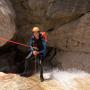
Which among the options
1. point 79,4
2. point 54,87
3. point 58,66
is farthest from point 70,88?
point 79,4

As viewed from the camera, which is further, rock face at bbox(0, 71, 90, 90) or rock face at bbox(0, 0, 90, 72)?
rock face at bbox(0, 0, 90, 72)

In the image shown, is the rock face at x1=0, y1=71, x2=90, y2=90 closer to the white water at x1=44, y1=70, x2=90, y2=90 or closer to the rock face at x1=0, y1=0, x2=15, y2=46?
the white water at x1=44, y1=70, x2=90, y2=90

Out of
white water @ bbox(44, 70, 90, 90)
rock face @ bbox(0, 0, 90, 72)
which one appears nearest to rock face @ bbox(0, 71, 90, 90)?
white water @ bbox(44, 70, 90, 90)

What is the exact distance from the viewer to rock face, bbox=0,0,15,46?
9133 millimetres

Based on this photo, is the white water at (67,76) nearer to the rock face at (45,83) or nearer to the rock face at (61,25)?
the rock face at (45,83)

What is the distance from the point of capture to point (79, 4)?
9953 millimetres

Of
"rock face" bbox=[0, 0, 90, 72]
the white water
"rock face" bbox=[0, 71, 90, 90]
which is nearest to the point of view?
"rock face" bbox=[0, 71, 90, 90]

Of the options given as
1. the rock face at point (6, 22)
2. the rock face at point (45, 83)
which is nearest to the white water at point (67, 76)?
the rock face at point (45, 83)

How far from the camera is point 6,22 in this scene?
924cm

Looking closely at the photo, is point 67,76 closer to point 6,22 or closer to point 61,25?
point 61,25

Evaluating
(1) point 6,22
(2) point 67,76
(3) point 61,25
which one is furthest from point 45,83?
(3) point 61,25

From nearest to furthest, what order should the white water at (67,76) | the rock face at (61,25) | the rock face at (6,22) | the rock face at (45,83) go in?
the rock face at (45,83) < the white water at (67,76) < the rock face at (6,22) < the rock face at (61,25)

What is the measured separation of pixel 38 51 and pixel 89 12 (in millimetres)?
2917

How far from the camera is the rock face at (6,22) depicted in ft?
30.0
